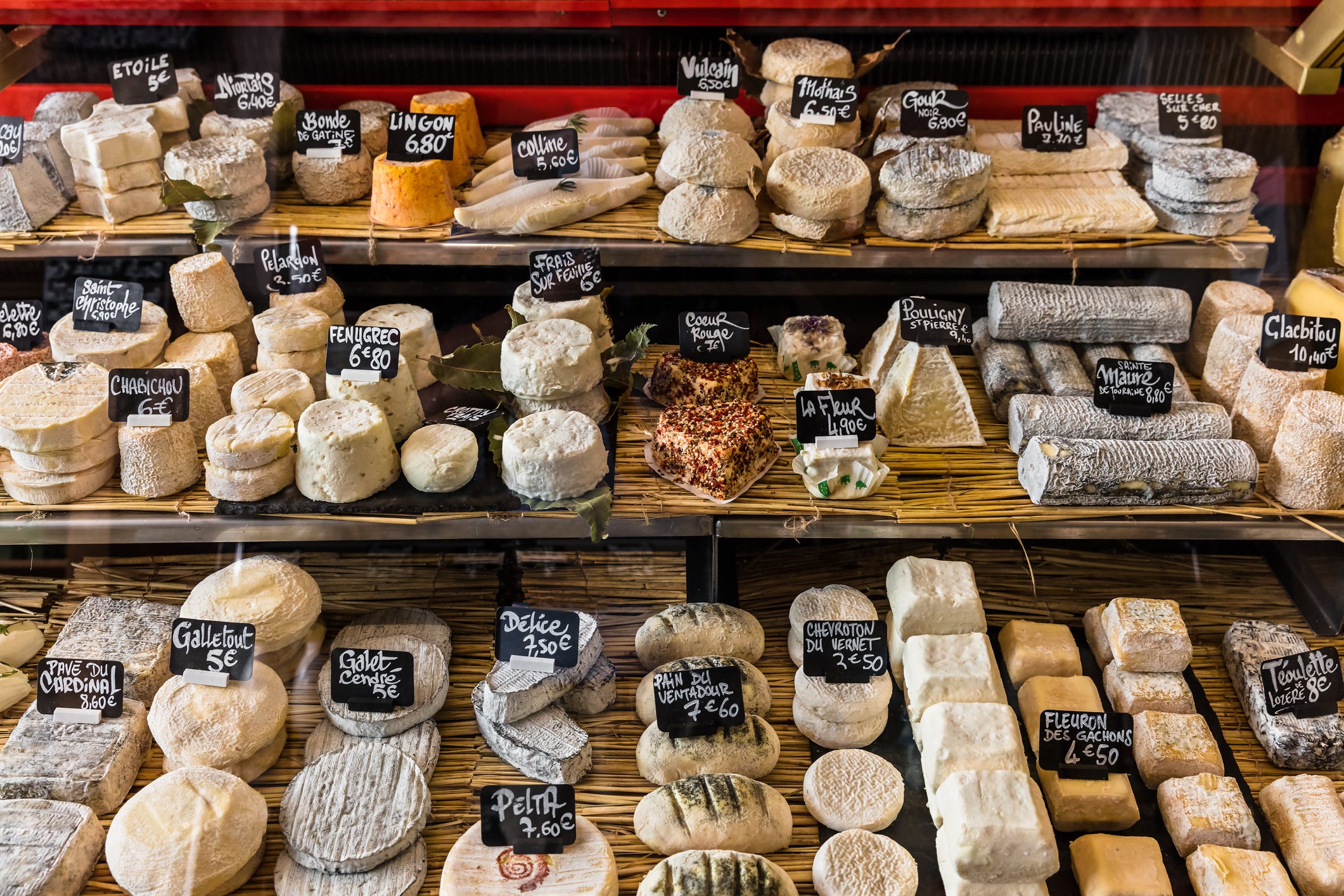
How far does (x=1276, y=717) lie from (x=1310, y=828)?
286mm

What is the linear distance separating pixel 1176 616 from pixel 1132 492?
0.34m

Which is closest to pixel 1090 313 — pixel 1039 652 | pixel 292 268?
pixel 1039 652

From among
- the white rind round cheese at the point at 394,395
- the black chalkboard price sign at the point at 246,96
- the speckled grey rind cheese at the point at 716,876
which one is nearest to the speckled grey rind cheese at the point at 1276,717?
the speckled grey rind cheese at the point at 716,876

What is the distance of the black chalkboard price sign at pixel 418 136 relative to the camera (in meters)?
2.79

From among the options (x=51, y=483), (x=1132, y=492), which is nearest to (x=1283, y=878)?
(x=1132, y=492)

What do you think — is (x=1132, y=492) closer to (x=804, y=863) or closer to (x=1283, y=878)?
(x=1283, y=878)

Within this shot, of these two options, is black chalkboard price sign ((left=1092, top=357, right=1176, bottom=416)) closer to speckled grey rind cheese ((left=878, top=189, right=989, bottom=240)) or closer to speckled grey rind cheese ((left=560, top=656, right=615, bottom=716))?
speckled grey rind cheese ((left=878, top=189, right=989, bottom=240))

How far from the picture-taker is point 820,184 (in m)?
2.69

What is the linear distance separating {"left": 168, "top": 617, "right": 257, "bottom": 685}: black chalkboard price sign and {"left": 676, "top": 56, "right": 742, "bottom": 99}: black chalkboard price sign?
1.74 meters

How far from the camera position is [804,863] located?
2199 mm

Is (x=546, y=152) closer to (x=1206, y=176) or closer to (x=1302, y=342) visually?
(x=1206, y=176)

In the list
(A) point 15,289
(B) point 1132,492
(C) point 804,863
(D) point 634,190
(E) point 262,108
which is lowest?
(C) point 804,863

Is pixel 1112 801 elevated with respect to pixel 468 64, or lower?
lower

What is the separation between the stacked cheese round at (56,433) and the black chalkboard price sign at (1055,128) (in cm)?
233
